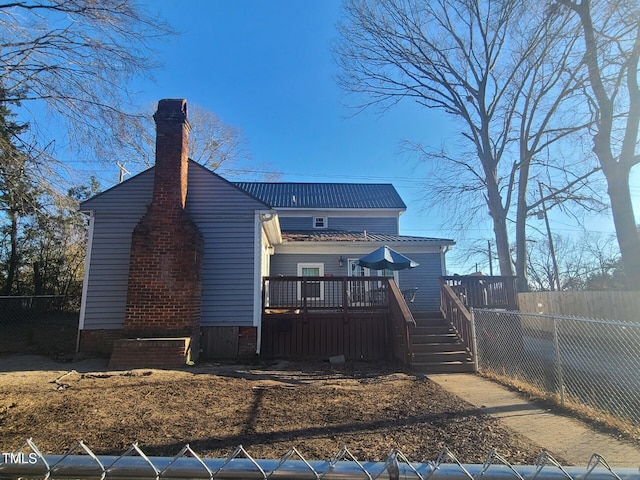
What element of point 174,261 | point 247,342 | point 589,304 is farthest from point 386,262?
point 589,304

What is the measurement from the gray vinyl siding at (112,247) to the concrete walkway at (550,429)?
7489mm

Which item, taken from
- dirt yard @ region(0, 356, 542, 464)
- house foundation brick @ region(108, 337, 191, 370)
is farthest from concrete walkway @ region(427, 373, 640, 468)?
house foundation brick @ region(108, 337, 191, 370)

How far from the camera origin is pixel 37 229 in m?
14.8

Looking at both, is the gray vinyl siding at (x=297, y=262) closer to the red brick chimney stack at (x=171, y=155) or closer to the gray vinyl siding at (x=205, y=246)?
the gray vinyl siding at (x=205, y=246)

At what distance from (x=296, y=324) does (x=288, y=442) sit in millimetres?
6653

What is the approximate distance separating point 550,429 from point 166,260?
294 inches

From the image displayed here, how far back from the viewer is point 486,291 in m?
11.0

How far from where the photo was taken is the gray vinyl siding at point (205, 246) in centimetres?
899

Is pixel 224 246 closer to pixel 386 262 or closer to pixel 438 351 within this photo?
pixel 386 262

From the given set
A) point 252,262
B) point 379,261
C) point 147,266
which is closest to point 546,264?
point 379,261

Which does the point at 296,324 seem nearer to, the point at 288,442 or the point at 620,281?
the point at 288,442

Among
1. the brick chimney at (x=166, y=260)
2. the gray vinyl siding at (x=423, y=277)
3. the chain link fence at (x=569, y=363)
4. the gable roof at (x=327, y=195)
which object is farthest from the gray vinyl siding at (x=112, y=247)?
the gray vinyl siding at (x=423, y=277)

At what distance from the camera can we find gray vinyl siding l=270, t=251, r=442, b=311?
1422cm

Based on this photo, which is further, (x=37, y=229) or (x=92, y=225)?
(x=37, y=229)
